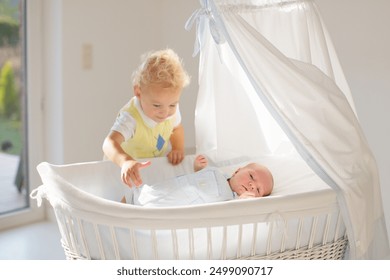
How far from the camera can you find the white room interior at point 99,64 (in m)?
2.61

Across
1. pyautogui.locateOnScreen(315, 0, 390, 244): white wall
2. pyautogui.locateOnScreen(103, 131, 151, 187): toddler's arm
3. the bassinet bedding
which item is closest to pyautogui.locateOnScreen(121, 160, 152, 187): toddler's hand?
pyautogui.locateOnScreen(103, 131, 151, 187): toddler's arm

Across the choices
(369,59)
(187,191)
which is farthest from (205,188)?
(369,59)

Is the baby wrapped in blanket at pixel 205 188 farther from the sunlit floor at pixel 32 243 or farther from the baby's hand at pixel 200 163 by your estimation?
the sunlit floor at pixel 32 243

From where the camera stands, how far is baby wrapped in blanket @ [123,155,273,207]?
6.43ft

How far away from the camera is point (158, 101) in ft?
7.04

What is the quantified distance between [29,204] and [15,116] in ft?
1.41

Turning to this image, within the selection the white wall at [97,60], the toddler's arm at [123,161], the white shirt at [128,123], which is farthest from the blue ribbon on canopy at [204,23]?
the white wall at [97,60]

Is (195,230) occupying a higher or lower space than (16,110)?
lower

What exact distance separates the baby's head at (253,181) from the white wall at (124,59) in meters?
0.71

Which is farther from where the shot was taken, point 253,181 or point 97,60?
point 97,60

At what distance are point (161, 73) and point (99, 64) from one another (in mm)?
998

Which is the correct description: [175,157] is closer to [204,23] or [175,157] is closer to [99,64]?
[204,23]

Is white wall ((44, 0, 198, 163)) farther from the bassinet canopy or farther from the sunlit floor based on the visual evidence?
the bassinet canopy

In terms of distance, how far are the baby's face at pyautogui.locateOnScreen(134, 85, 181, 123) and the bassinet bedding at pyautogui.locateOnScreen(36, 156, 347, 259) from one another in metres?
0.45
